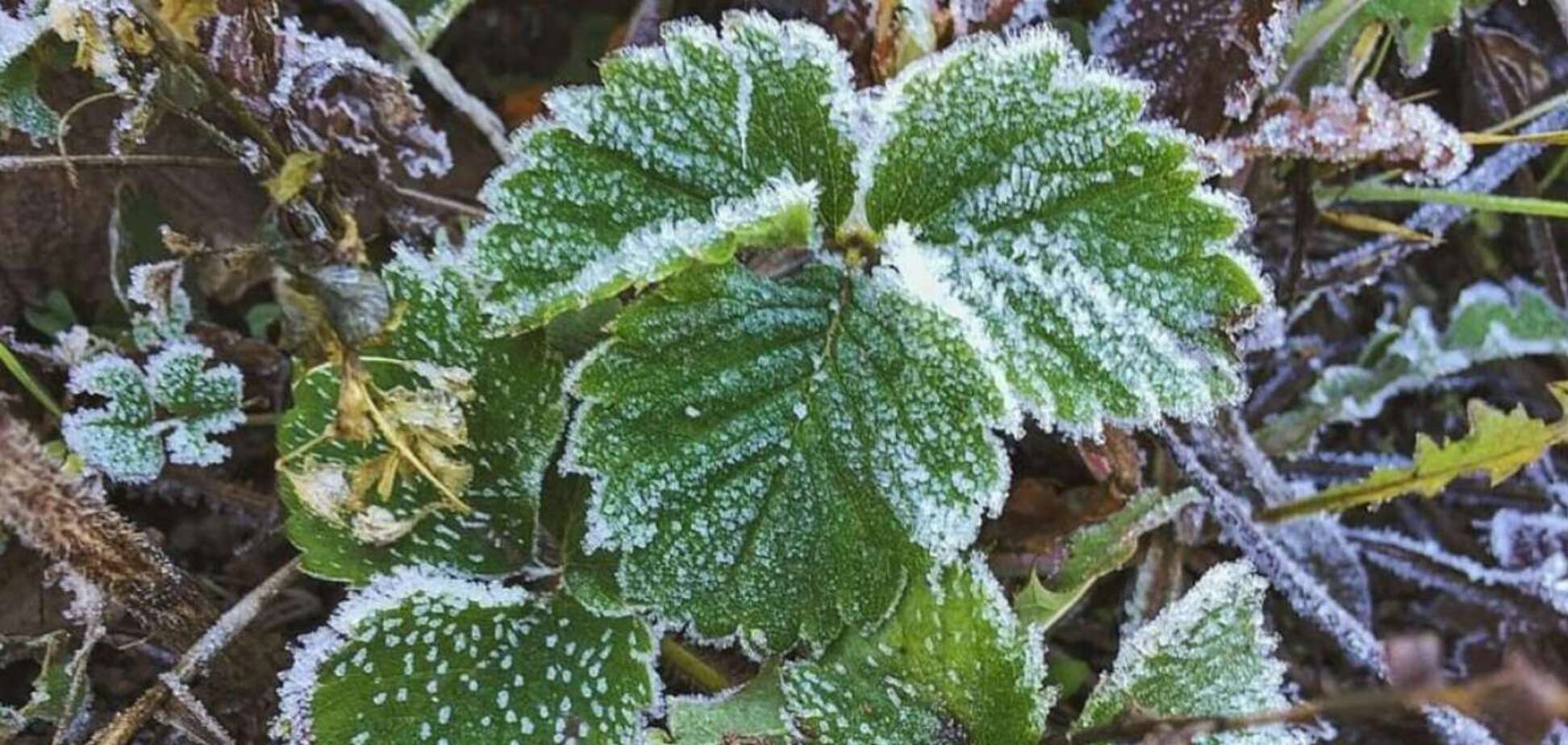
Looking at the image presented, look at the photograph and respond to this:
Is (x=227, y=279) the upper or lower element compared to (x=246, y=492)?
upper

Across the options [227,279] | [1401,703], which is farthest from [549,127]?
[1401,703]

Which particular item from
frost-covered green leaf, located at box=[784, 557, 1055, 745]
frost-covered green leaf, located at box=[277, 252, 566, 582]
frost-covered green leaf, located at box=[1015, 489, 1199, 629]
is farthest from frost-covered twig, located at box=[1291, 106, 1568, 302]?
frost-covered green leaf, located at box=[277, 252, 566, 582]

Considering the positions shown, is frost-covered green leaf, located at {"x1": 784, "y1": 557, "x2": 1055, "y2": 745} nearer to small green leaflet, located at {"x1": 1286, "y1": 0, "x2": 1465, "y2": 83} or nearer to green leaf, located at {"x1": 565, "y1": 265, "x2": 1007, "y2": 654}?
green leaf, located at {"x1": 565, "y1": 265, "x2": 1007, "y2": 654}

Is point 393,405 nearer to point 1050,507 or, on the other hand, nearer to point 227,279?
point 227,279

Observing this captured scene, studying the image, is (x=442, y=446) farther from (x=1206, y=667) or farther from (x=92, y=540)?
(x=1206, y=667)

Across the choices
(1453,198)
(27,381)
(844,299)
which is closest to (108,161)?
(27,381)

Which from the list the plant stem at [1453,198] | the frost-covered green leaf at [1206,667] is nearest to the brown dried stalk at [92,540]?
the frost-covered green leaf at [1206,667]

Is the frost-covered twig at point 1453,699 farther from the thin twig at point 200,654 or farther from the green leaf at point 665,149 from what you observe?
the thin twig at point 200,654
